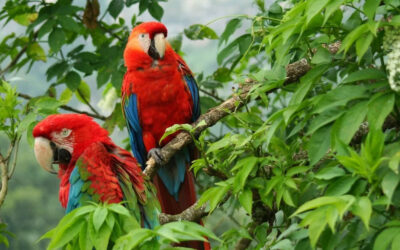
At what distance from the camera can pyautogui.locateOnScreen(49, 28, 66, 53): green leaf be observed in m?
2.24

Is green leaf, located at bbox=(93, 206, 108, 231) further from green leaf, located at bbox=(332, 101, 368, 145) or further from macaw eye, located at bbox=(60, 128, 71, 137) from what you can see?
macaw eye, located at bbox=(60, 128, 71, 137)

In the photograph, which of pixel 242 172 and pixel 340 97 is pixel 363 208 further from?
pixel 242 172

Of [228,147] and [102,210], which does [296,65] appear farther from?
[102,210]

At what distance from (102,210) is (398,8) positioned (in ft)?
1.93

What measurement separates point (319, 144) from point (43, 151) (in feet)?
2.86

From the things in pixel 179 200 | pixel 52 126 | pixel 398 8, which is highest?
pixel 398 8

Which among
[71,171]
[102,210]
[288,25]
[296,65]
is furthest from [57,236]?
[296,65]

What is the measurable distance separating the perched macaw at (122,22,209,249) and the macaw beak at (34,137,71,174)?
462 mm

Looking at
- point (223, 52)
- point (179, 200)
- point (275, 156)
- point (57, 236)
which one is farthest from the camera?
point (179, 200)

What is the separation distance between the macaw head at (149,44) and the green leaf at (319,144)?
3.79 ft

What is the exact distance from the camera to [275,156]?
4.45ft

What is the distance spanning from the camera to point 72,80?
7.85 ft

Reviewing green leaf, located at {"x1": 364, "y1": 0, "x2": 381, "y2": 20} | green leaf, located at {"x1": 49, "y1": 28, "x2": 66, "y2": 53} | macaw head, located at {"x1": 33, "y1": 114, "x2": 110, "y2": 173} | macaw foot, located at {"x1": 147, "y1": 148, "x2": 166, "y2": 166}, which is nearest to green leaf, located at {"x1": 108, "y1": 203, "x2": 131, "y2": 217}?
green leaf, located at {"x1": 364, "y1": 0, "x2": 381, "y2": 20}

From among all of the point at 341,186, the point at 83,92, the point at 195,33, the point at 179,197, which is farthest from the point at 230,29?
the point at 83,92
